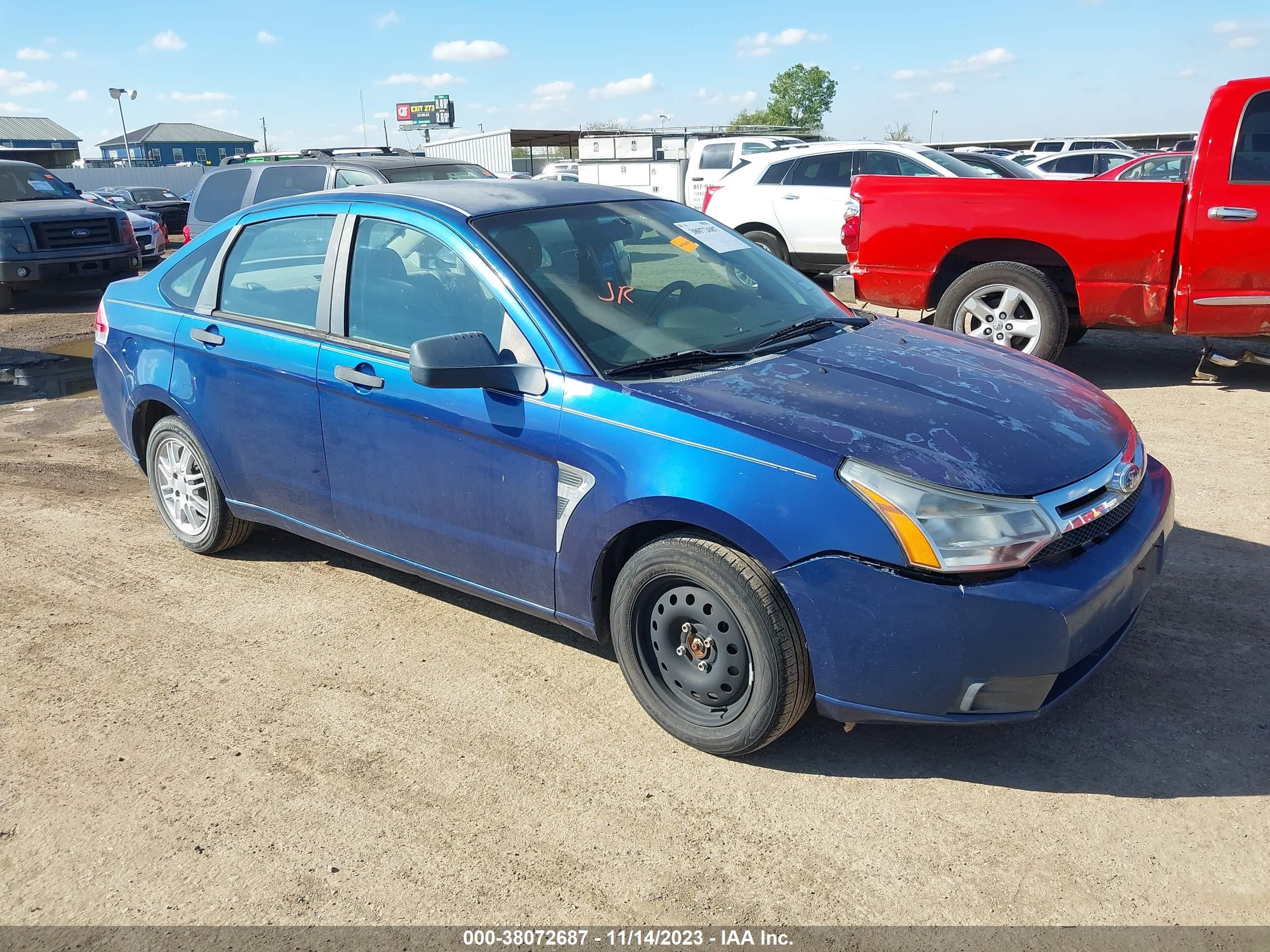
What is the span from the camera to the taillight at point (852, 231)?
8109mm

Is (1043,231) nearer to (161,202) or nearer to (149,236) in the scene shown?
(149,236)

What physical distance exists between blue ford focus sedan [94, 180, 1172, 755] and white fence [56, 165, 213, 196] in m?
42.4

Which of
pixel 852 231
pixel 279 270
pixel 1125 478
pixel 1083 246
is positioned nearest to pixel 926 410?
pixel 1125 478

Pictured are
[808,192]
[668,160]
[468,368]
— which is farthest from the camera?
→ [668,160]

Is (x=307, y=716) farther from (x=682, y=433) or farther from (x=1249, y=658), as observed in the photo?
(x=1249, y=658)

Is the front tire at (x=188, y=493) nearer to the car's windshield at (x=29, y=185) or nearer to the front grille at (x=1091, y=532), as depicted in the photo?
the front grille at (x=1091, y=532)

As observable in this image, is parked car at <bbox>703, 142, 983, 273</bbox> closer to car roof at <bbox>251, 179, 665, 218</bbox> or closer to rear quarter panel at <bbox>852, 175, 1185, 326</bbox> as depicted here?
rear quarter panel at <bbox>852, 175, 1185, 326</bbox>

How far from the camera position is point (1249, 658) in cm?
368

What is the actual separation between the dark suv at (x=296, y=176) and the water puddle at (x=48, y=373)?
173cm

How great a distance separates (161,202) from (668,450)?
3036cm

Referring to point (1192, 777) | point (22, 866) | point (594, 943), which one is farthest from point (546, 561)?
point (1192, 777)

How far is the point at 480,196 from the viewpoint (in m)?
4.08

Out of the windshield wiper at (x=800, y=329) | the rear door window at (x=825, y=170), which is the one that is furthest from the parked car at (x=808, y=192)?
the windshield wiper at (x=800, y=329)

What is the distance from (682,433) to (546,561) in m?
0.73
